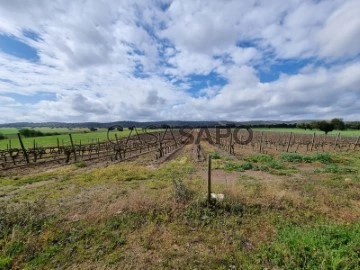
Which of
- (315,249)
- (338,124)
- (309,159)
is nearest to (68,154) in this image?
(309,159)

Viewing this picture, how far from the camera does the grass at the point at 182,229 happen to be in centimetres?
520

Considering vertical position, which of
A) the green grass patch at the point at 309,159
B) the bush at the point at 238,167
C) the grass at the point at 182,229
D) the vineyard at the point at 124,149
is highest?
the grass at the point at 182,229

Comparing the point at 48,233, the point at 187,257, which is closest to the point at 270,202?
the point at 187,257

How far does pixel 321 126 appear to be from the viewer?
287ft

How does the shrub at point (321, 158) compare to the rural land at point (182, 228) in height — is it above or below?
below

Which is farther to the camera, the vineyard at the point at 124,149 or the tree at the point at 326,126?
the tree at the point at 326,126

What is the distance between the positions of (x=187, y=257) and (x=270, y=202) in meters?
4.19

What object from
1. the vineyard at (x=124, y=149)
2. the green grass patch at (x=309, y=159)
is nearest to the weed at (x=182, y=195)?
the green grass patch at (x=309, y=159)

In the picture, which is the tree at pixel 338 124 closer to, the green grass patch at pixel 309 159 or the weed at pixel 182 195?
the green grass patch at pixel 309 159

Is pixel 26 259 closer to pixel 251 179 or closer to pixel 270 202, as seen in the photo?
pixel 270 202

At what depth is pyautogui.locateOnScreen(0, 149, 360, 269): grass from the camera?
5203 millimetres

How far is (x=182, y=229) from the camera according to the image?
666 centimetres

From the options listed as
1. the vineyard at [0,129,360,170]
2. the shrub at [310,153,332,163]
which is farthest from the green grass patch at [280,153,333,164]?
the vineyard at [0,129,360,170]

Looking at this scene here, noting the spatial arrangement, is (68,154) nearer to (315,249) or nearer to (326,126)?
(315,249)
